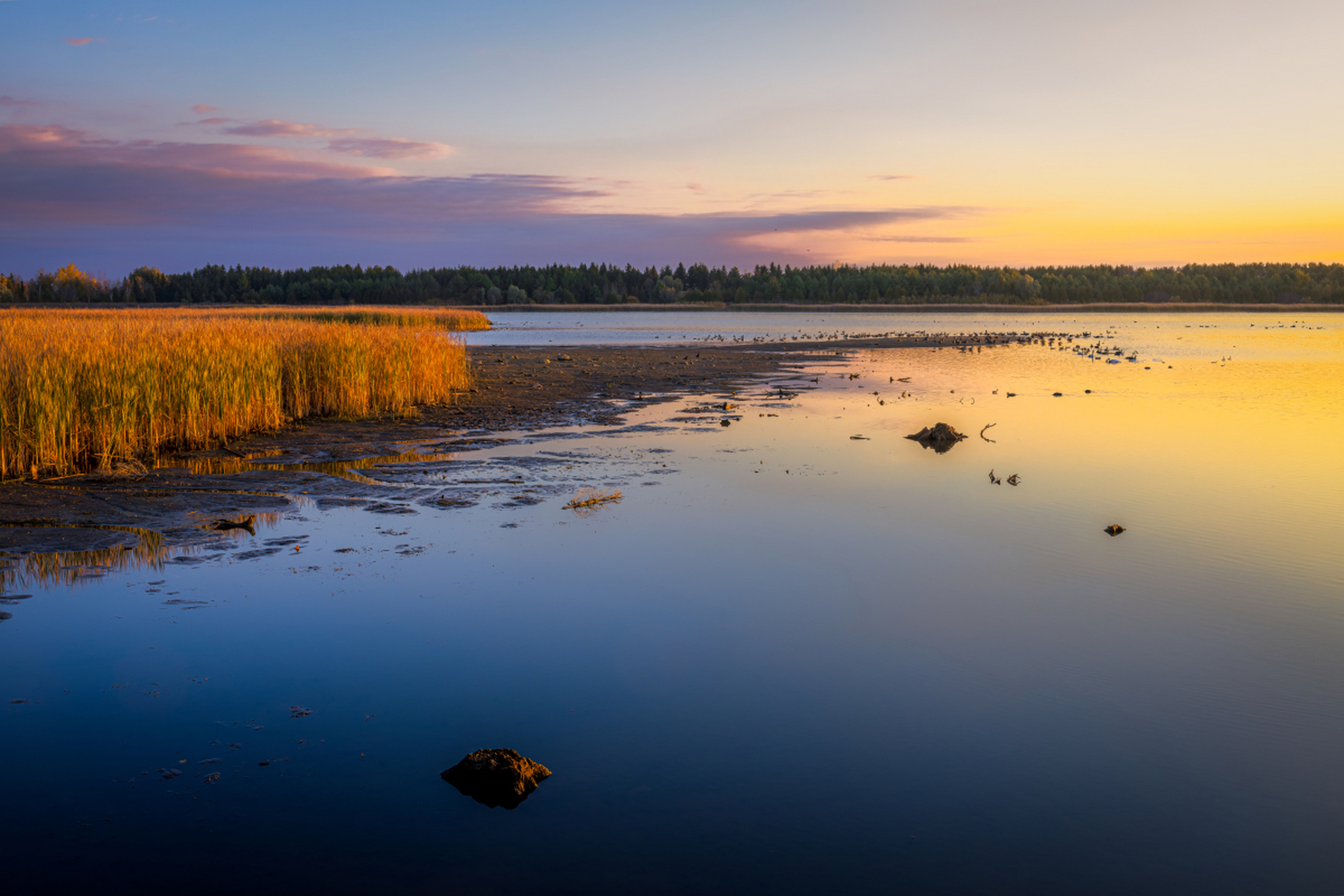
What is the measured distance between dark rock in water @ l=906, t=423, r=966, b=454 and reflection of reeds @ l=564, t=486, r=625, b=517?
6.07 metres

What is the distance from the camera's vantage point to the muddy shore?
28.0 feet

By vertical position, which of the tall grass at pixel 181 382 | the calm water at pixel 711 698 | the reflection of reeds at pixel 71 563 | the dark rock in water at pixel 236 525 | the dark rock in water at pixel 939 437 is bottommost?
the calm water at pixel 711 698

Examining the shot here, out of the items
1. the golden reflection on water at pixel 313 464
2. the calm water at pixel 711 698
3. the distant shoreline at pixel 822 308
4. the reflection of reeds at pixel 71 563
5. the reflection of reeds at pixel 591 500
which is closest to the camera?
the calm water at pixel 711 698

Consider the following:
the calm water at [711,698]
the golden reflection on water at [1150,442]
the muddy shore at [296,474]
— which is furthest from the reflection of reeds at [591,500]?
the golden reflection on water at [1150,442]

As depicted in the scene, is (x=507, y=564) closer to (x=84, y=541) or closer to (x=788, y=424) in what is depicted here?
(x=84, y=541)

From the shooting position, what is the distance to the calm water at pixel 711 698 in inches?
148

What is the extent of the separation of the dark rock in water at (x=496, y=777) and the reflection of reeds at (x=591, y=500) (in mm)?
5279

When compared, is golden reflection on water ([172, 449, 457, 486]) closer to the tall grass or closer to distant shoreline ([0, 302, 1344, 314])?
the tall grass

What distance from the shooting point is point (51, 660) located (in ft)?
18.6

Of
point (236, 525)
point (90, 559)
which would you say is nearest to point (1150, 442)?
point (236, 525)

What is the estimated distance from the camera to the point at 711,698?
5.25 meters

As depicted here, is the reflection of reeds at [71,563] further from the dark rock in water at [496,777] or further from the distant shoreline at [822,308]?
the distant shoreline at [822,308]

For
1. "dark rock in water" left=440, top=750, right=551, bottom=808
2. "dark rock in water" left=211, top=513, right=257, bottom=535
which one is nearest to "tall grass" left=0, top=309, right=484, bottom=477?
"dark rock in water" left=211, top=513, right=257, bottom=535

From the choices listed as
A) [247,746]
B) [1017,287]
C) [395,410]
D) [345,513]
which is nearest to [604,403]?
[395,410]
